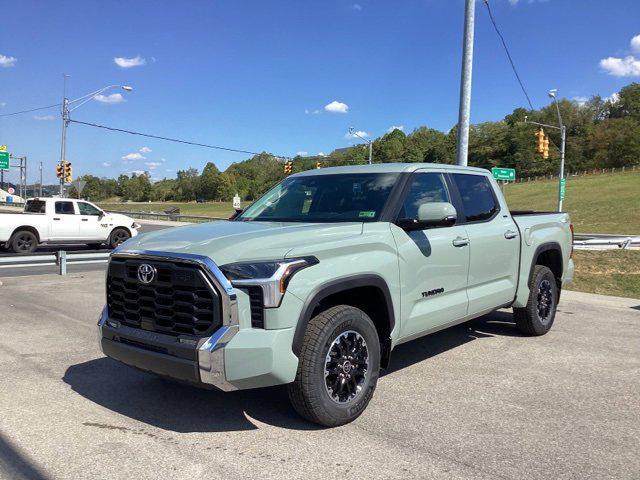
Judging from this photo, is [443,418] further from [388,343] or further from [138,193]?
[138,193]

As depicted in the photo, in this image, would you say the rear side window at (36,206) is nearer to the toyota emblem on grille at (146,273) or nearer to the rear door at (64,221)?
the rear door at (64,221)

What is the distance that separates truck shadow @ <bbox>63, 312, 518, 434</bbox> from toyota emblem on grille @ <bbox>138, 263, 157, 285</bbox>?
1.05 m

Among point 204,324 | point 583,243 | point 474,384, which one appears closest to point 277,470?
point 204,324

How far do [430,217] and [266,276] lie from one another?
1.49 meters

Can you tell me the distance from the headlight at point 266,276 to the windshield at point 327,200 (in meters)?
1.10

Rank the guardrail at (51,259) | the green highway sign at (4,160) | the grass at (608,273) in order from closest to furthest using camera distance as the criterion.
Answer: the grass at (608,273) → the guardrail at (51,259) → the green highway sign at (4,160)

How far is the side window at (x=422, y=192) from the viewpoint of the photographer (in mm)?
4520

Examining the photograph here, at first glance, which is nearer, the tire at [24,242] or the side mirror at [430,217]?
the side mirror at [430,217]

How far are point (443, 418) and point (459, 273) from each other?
1.43 metres

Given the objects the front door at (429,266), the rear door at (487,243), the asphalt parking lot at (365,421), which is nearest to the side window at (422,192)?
the front door at (429,266)

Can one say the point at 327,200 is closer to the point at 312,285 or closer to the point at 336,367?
the point at 312,285

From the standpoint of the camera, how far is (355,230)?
13.0ft

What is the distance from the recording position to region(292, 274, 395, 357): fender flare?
3.42 meters

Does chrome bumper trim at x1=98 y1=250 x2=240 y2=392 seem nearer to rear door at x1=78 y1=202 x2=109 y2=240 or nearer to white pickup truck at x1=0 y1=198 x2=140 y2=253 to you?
white pickup truck at x1=0 y1=198 x2=140 y2=253
